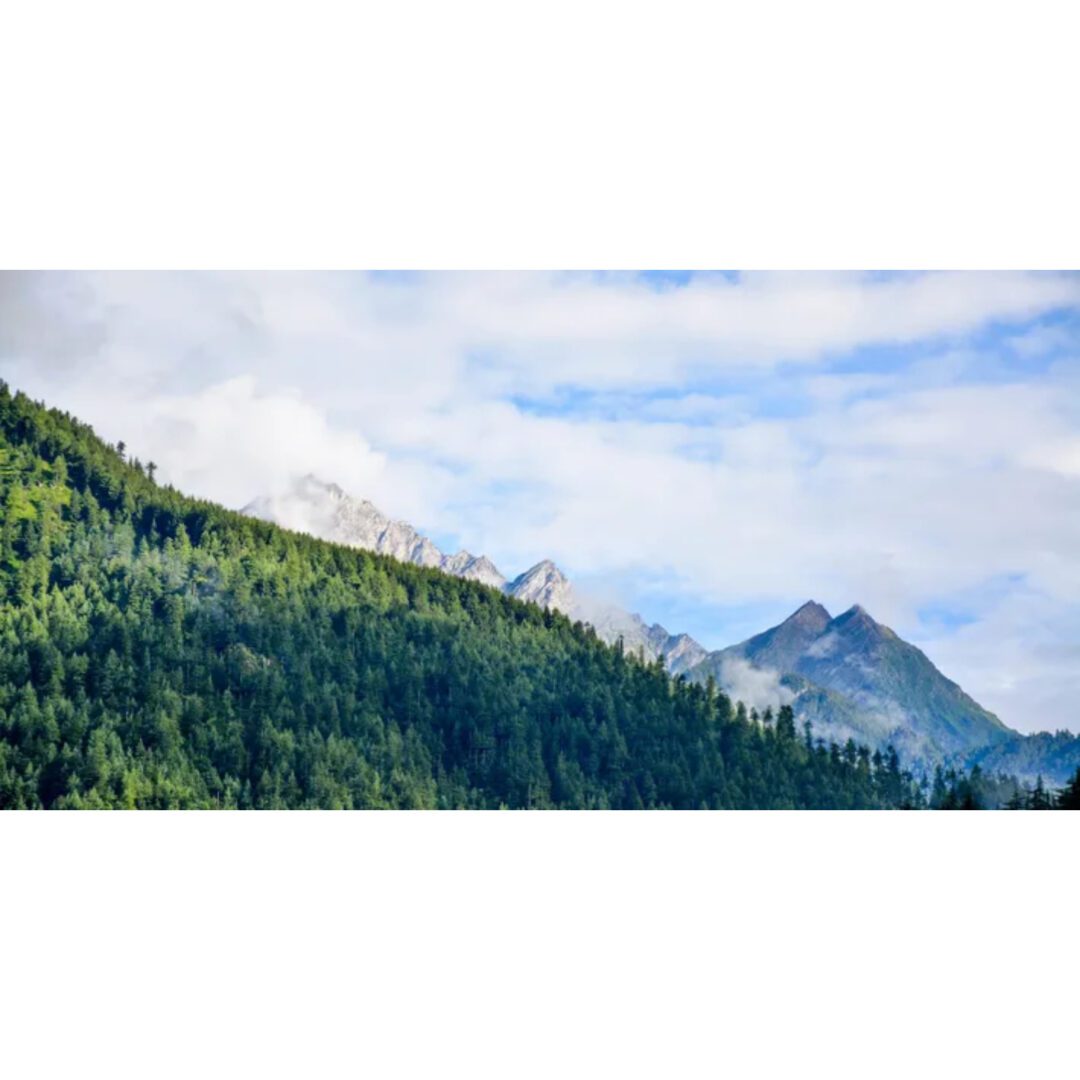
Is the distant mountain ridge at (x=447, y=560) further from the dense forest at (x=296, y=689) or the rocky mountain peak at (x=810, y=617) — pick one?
the rocky mountain peak at (x=810, y=617)

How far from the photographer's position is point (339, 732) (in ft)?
87.5

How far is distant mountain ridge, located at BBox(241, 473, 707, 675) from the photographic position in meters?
25.0

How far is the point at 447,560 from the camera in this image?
26.3m

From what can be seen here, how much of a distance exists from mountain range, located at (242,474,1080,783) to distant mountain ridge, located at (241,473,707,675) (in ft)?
0.11

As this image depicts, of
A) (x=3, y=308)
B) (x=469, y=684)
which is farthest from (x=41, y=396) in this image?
(x=469, y=684)

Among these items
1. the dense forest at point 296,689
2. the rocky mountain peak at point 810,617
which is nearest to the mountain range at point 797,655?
the rocky mountain peak at point 810,617

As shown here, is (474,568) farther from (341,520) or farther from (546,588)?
(341,520)

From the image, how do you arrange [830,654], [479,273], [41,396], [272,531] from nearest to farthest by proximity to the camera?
[479,273], [41,396], [830,654], [272,531]

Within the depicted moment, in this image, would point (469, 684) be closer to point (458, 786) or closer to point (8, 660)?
point (458, 786)

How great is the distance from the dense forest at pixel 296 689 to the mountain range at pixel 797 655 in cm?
72

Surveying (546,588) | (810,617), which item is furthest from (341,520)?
(810,617)

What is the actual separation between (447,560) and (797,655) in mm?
7245

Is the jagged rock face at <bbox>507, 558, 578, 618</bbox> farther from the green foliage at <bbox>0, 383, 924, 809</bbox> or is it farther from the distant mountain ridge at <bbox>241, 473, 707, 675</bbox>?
the green foliage at <bbox>0, 383, 924, 809</bbox>

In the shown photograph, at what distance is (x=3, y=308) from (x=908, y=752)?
63.9 feet
